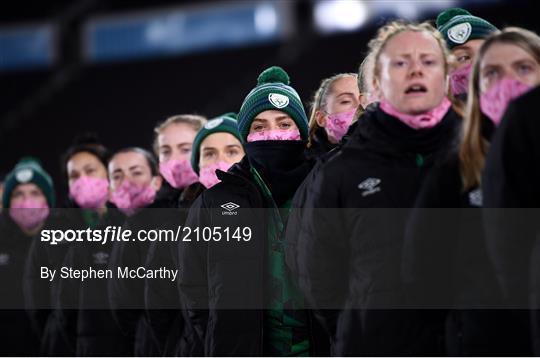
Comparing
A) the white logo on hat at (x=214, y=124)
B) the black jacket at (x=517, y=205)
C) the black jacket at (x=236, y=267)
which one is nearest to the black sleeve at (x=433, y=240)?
the black jacket at (x=517, y=205)

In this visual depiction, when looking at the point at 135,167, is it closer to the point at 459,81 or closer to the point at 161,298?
the point at 161,298

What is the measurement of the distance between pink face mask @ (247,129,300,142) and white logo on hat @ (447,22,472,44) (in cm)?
65

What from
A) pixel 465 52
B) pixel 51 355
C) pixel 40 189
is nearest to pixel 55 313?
pixel 51 355

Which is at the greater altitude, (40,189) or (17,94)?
(17,94)

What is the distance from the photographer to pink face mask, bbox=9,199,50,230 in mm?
5613

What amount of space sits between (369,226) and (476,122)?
42 cm

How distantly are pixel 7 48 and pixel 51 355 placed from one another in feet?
33.8

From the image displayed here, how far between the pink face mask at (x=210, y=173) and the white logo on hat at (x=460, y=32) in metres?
1.11

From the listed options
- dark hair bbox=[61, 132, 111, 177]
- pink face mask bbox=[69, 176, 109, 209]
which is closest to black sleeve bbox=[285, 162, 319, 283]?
pink face mask bbox=[69, 176, 109, 209]

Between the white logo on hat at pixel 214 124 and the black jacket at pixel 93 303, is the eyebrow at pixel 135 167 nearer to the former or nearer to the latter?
the black jacket at pixel 93 303

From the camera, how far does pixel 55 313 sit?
5.12m

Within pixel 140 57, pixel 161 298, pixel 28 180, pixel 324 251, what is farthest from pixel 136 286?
pixel 140 57

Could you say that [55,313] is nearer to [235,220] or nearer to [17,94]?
[235,220]

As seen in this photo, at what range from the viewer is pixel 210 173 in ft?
13.2
